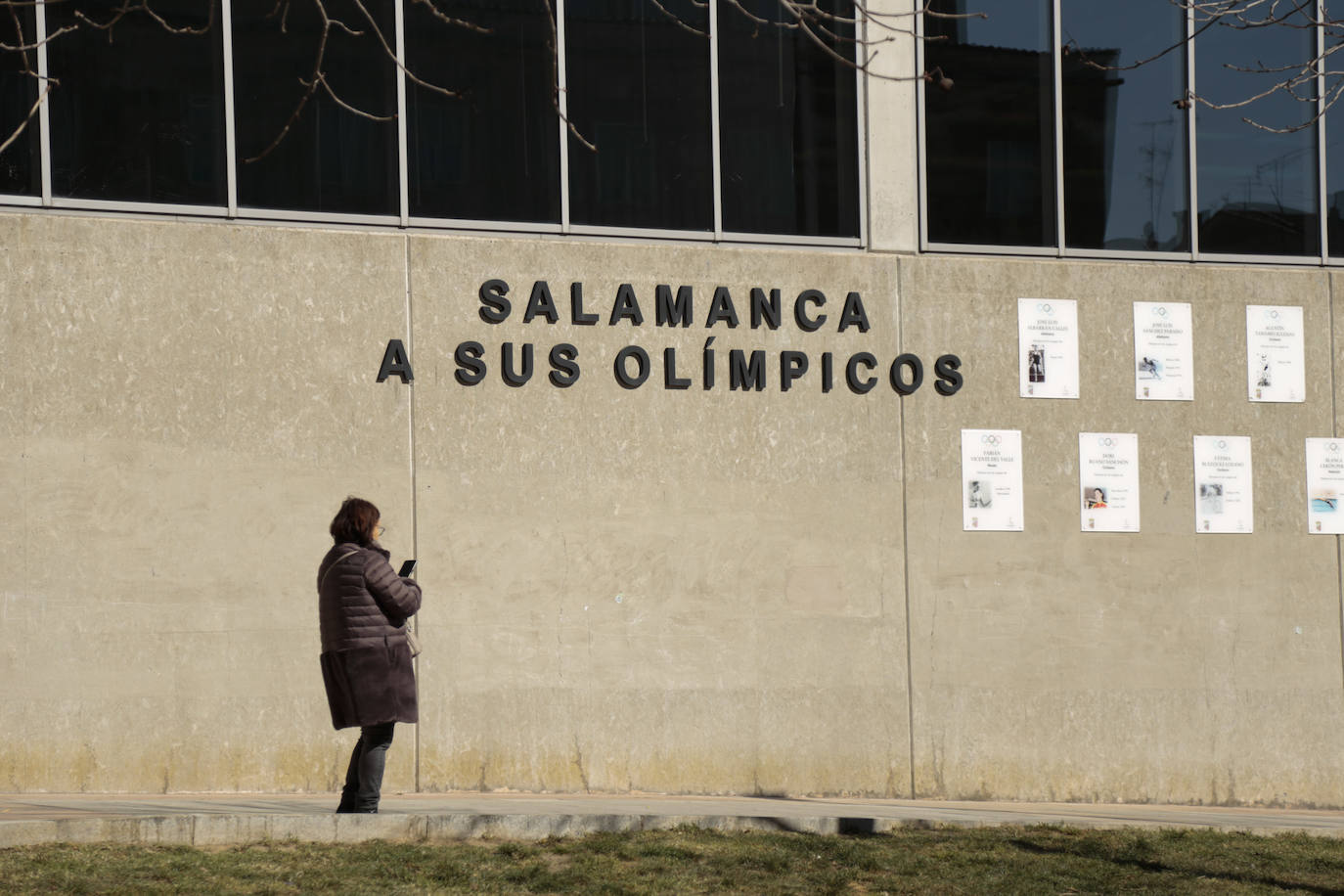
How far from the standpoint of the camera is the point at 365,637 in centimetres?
805

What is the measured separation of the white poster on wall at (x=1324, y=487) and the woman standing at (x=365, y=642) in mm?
7482

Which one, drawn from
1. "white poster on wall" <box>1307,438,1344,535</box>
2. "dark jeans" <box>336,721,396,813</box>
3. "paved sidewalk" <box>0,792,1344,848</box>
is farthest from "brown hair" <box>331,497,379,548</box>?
"white poster on wall" <box>1307,438,1344,535</box>

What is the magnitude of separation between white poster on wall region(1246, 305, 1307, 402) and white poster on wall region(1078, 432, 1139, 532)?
1.13 meters

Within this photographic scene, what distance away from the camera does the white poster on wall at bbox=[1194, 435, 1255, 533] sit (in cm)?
1269

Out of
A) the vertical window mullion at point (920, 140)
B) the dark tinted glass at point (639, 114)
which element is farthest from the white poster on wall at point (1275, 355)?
the dark tinted glass at point (639, 114)

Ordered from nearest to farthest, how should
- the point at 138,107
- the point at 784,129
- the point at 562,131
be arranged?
the point at 138,107, the point at 562,131, the point at 784,129

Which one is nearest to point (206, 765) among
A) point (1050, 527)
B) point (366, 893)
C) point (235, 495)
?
point (235, 495)

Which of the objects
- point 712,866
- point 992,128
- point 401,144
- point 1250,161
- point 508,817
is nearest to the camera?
point 712,866

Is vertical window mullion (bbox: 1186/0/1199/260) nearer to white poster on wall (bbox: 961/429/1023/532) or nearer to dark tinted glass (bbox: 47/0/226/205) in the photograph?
white poster on wall (bbox: 961/429/1023/532)

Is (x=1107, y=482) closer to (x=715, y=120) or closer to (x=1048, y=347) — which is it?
(x=1048, y=347)

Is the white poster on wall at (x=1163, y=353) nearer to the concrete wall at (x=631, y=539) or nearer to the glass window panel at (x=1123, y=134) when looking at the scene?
the concrete wall at (x=631, y=539)

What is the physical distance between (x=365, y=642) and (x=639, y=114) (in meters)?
5.12

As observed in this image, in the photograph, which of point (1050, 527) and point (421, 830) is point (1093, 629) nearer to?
point (1050, 527)

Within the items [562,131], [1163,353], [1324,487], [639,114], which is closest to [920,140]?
[639,114]
